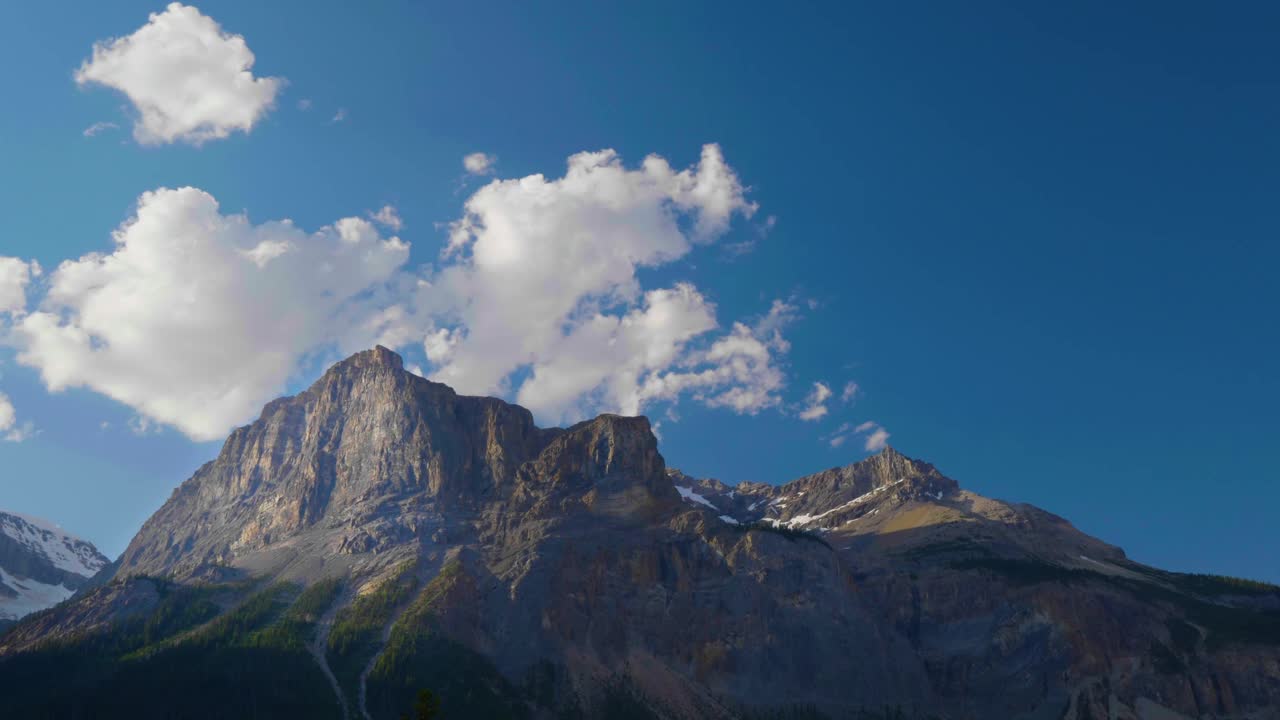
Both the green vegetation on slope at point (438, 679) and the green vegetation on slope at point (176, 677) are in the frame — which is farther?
the green vegetation on slope at point (438, 679)

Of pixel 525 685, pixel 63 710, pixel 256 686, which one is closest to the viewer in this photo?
pixel 63 710

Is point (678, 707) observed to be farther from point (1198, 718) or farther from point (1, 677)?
point (1, 677)

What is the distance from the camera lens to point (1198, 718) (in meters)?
198

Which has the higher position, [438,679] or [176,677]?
[438,679]

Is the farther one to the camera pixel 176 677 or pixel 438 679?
pixel 438 679

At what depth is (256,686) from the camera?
546 feet

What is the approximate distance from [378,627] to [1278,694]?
561 feet

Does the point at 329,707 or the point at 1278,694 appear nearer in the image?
the point at 329,707

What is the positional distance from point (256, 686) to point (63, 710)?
1057 inches

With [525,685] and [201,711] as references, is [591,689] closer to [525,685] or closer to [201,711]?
[525,685]

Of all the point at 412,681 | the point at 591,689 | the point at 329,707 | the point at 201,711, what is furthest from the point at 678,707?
the point at 201,711

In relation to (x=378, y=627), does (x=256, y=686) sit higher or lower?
lower

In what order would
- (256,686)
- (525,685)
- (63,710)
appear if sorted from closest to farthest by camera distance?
(63,710) < (256,686) < (525,685)

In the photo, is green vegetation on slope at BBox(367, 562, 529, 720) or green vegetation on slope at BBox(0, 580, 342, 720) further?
green vegetation on slope at BBox(367, 562, 529, 720)
